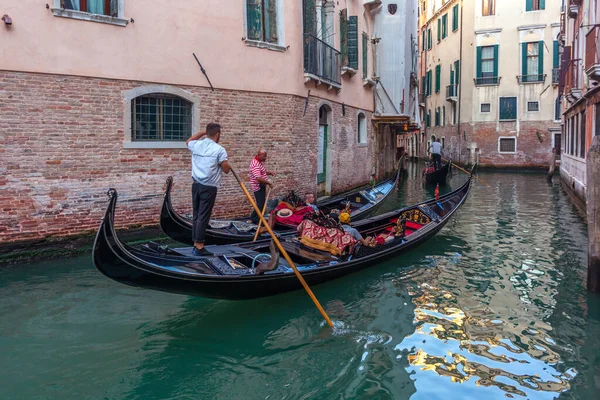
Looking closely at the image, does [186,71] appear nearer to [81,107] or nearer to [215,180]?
[81,107]

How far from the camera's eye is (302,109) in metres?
9.23

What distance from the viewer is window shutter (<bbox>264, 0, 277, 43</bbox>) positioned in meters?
8.45

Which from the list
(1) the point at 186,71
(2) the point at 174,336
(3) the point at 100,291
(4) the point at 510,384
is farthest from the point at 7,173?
(4) the point at 510,384

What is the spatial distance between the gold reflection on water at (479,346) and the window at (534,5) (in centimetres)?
1961

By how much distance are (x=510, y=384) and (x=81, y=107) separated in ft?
17.7

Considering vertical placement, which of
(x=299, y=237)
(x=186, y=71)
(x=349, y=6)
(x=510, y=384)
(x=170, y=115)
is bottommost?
(x=510, y=384)

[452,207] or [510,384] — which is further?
[452,207]

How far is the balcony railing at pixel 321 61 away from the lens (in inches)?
362

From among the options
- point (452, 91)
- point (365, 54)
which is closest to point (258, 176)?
point (365, 54)

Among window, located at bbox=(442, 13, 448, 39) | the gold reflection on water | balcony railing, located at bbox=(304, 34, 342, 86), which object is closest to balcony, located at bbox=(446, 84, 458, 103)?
window, located at bbox=(442, 13, 448, 39)

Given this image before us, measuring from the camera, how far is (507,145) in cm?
2195

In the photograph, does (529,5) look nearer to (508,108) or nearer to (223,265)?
(508,108)

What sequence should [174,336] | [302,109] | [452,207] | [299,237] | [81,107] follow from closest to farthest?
[174,336] < [299,237] < [81,107] < [452,207] < [302,109]

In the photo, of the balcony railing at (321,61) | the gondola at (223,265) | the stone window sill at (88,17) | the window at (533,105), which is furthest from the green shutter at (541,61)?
the stone window sill at (88,17)
